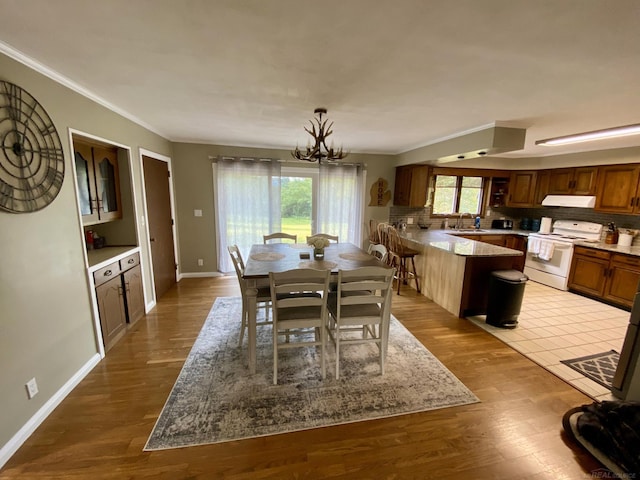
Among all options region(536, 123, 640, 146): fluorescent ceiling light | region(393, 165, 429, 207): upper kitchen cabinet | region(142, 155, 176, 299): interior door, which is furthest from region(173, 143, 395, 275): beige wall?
region(536, 123, 640, 146): fluorescent ceiling light

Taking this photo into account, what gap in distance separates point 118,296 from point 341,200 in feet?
12.1

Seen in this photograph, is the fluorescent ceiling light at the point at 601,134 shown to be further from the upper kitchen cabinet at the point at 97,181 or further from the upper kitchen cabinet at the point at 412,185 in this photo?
the upper kitchen cabinet at the point at 97,181

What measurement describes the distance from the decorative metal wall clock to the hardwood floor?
1462mm

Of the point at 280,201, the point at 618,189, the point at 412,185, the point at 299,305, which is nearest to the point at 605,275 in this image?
the point at 618,189

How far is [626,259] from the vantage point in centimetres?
379

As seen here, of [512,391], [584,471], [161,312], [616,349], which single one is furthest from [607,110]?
[161,312]

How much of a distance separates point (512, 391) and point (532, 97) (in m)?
2.37

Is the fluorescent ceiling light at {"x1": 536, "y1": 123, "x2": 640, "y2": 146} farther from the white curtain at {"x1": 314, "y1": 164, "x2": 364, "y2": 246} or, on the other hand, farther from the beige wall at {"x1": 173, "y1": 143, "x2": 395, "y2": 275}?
the beige wall at {"x1": 173, "y1": 143, "x2": 395, "y2": 275}

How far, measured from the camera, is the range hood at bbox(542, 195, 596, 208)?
175 inches

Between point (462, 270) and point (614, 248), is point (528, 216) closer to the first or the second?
point (614, 248)

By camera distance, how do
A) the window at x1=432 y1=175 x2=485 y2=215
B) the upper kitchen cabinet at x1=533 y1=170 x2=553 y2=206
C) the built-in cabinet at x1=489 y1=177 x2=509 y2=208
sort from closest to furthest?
the upper kitchen cabinet at x1=533 y1=170 x2=553 y2=206 → the window at x1=432 y1=175 x2=485 y2=215 → the built-in cabinet at x1=489 y1=177 x2=509 y2=208

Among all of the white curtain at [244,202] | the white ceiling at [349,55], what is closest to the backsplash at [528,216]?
the white curtain at [244,202]

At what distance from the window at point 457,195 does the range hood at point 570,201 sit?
1.12 m

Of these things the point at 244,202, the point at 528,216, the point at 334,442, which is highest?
the point at 244,202
